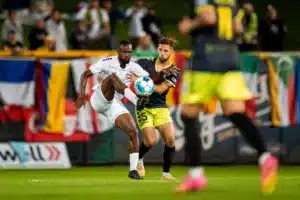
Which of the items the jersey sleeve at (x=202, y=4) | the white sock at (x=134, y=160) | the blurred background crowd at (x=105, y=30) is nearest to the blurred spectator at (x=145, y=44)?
the blurred background crowd at (x=105, y=30)

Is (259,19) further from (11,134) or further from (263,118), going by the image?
(11,134)

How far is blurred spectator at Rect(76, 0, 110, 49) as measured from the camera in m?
22.0

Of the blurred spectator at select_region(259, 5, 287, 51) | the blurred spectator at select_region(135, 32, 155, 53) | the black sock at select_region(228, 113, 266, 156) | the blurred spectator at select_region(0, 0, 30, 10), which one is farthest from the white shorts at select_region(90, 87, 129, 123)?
the blurred spectator at select_region(0, 0, 30, 10)

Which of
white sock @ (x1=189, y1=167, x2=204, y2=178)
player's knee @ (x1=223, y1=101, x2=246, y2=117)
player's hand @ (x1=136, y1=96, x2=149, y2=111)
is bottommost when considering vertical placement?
white sock @ (x1=189, y1=167, x2=204, y2=178)

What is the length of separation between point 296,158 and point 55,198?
35.3ft

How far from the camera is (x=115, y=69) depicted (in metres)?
15.2

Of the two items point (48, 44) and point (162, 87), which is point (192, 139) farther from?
point (48, 44)

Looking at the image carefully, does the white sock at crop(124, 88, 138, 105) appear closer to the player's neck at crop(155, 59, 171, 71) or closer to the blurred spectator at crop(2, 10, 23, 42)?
the player's neck at crop(155, 59, 171, 71)

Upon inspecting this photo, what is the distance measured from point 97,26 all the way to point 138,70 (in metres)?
7.19

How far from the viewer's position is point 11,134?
1938 cm

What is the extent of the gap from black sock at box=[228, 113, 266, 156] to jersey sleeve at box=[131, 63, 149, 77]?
5380mm

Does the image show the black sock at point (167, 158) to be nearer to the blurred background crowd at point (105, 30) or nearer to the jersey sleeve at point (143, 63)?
the jersey sleeve at point (143, 63)

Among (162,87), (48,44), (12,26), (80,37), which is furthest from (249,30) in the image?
(162,87)

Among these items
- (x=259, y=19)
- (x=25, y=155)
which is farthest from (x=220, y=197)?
(x=259, y=19)
